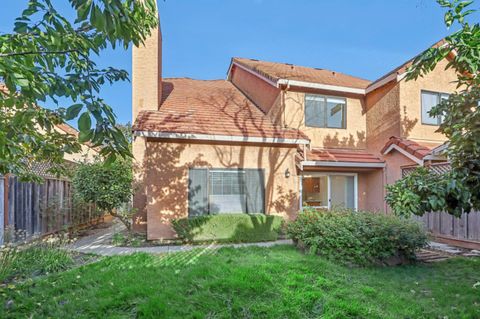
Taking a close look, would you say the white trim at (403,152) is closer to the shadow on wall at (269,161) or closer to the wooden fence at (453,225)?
the wooden fence at (453,225)

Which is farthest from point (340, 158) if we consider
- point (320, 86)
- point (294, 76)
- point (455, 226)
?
point (455, 226)

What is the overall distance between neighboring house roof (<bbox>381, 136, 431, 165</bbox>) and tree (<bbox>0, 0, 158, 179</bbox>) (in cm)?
1077

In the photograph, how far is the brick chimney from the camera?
1151 centimetres

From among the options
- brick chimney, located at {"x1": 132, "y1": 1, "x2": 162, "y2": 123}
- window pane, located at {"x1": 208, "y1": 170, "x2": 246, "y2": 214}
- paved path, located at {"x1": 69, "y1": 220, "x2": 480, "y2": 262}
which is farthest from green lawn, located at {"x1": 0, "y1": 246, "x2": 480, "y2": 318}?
brick chimney, located at {"x1": 132, "y1": 1, "x2": 162, "y2": 123}

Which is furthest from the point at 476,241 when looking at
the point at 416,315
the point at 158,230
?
the point at 158,230

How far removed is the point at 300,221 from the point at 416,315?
4206mm

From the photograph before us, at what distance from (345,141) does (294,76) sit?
402 centimetres

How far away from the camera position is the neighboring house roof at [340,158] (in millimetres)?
11781

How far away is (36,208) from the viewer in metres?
9.66

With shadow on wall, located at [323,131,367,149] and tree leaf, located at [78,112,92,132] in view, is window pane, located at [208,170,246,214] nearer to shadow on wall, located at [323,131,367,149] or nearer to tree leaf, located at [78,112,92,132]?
shadow on wall, located at [323,131,367,149]

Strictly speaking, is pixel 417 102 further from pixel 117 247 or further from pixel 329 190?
pixel 117 247

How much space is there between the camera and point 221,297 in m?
4.87

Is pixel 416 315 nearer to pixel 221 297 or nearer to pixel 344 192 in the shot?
pixel 221 297

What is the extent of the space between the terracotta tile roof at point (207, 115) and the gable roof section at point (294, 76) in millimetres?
1707
